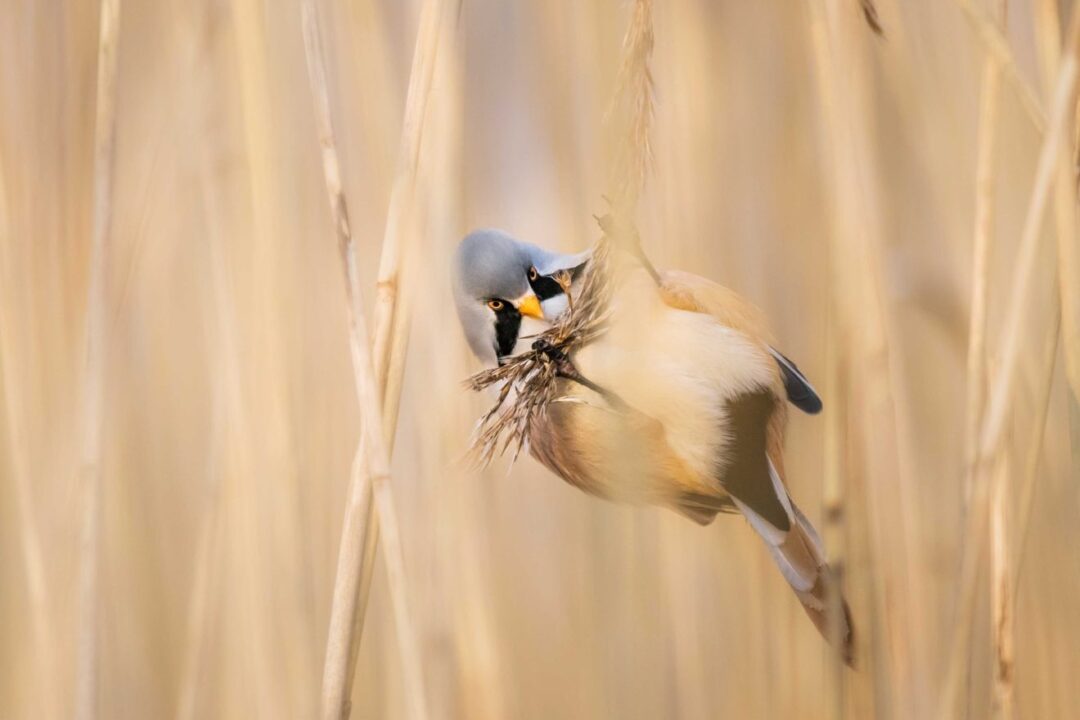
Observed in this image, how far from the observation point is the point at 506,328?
1.03 ft

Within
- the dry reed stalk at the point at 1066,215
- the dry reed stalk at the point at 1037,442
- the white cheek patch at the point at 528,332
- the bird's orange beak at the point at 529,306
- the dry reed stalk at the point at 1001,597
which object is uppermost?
the dry reed stalk at the point at 1066,215

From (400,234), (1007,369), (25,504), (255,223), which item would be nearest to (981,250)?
(1007,369)

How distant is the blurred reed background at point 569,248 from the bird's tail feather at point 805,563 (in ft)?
0.05

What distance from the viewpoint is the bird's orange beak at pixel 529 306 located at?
1.01ft

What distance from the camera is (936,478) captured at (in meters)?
0.46

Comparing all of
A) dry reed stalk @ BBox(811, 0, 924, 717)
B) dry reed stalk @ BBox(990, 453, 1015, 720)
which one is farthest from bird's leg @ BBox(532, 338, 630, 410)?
dry reed stalk @ BBox(990, 453, 1015, 720)

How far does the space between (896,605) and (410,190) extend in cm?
30

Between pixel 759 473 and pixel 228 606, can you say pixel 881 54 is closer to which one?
pixel 759 473

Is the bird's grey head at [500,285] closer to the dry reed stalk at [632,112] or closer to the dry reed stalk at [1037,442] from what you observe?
the dry reed stalk at [632,112]

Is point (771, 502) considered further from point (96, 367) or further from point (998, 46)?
point (96, 367)

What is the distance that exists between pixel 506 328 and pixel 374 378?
96 mm

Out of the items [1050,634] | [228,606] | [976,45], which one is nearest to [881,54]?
[976,45]

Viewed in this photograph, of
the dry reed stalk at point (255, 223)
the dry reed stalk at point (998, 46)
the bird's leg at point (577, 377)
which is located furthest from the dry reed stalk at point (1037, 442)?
the dry reed stalk at point (255, 223)

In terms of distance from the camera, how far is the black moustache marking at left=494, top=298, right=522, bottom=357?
308 mm
